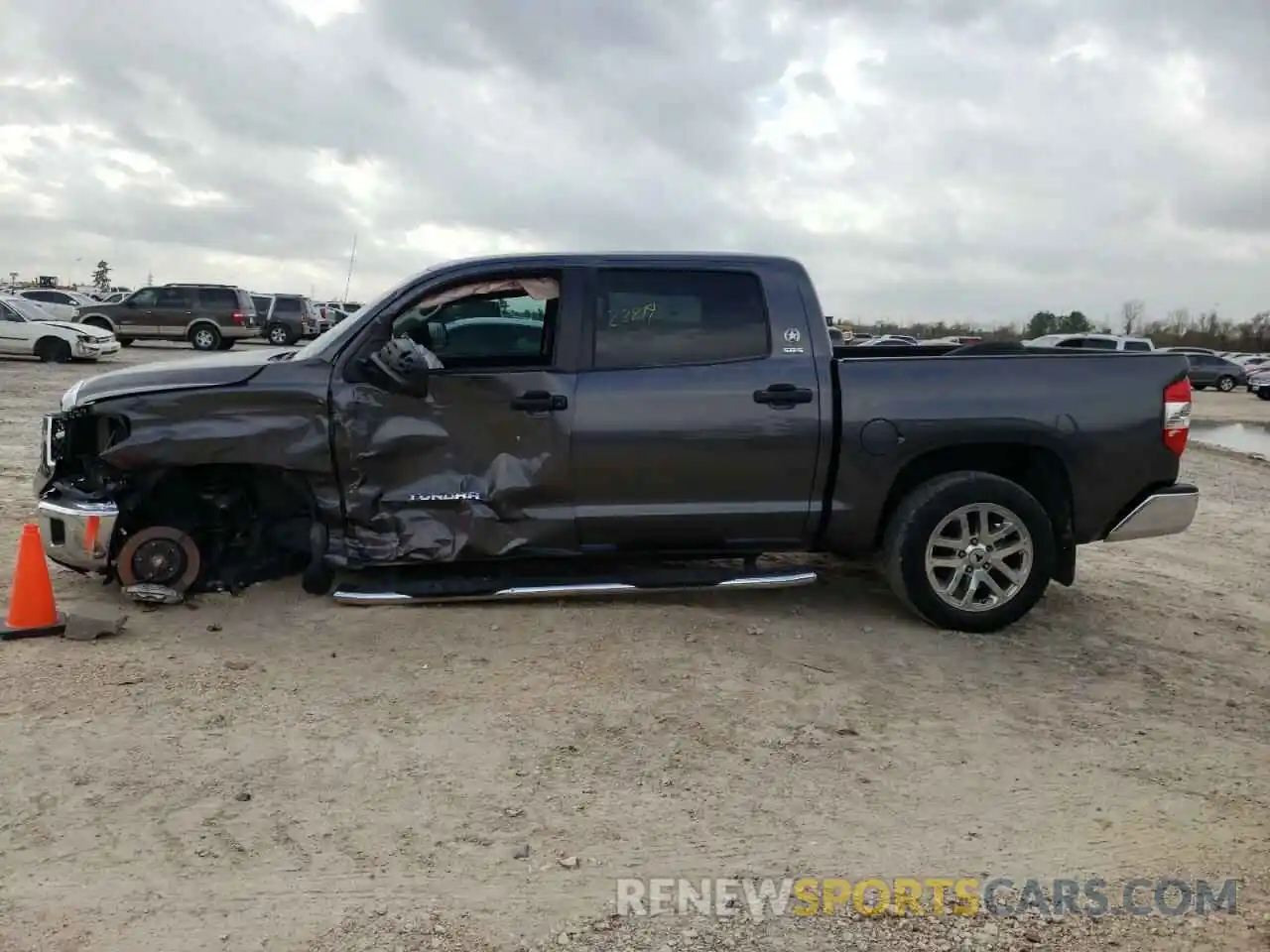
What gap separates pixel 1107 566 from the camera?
702 centimetres

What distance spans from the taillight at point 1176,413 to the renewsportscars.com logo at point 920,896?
9.07 feet

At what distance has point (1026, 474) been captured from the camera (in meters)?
5.46

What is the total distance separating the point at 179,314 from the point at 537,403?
90.2 feet

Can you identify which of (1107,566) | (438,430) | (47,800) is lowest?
(47,800)

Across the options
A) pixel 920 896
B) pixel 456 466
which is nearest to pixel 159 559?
pixel 456 466

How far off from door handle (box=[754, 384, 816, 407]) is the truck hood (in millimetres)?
2583

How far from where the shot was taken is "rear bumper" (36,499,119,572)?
498 cm

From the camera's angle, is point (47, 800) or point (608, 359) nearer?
point (47, 800)

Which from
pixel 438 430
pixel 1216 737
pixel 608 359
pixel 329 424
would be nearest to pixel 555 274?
pixel 608 359

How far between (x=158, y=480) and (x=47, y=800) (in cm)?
220

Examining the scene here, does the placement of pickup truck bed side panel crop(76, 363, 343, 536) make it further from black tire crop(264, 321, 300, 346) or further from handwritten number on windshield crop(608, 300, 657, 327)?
black tire crop(264, 321, 300, 346)

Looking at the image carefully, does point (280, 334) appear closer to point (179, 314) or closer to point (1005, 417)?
point (179, 314)

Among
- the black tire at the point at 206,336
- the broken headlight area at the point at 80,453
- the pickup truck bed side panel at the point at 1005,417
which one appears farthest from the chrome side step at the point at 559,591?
the black tire at the point at 206,336

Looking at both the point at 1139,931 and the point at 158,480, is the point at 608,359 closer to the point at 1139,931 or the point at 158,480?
the point at 158,480
